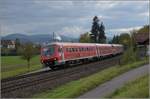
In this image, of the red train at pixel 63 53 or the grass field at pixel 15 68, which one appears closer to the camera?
the red train at pixel 63 53

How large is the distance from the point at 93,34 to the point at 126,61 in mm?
92428

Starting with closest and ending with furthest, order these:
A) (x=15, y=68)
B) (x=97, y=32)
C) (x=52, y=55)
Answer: (x=52, y=55)
(x=15, y=68)
(x=97, y=32)

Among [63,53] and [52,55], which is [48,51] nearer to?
[52,55]

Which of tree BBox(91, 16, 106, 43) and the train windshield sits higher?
tree BBox(91, 16, 106, 43)

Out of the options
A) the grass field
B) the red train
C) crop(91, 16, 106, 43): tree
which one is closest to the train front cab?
the red train

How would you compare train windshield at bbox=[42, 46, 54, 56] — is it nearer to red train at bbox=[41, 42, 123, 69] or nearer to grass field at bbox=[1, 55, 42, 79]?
red train at bbox=[41, 42, 123, 69]

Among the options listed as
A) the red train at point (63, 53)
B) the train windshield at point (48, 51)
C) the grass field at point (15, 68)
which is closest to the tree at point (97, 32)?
the grass field at point (15, 68)

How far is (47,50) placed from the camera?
39.8m

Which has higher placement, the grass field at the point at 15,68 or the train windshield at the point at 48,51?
the train windshield at the point at 48,51

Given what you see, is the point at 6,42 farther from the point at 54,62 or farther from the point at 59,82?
the point at 59,82

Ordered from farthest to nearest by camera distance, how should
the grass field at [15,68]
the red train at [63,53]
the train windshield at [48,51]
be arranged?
the grass field at [15,68], the train windshield at [48,51], the red train at [63,53]

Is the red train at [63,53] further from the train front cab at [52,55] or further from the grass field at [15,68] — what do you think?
the grass field at [15,68]

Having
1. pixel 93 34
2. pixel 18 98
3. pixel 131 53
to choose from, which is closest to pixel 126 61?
pixel 131 53

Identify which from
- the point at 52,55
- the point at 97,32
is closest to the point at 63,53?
the point at 52,55
